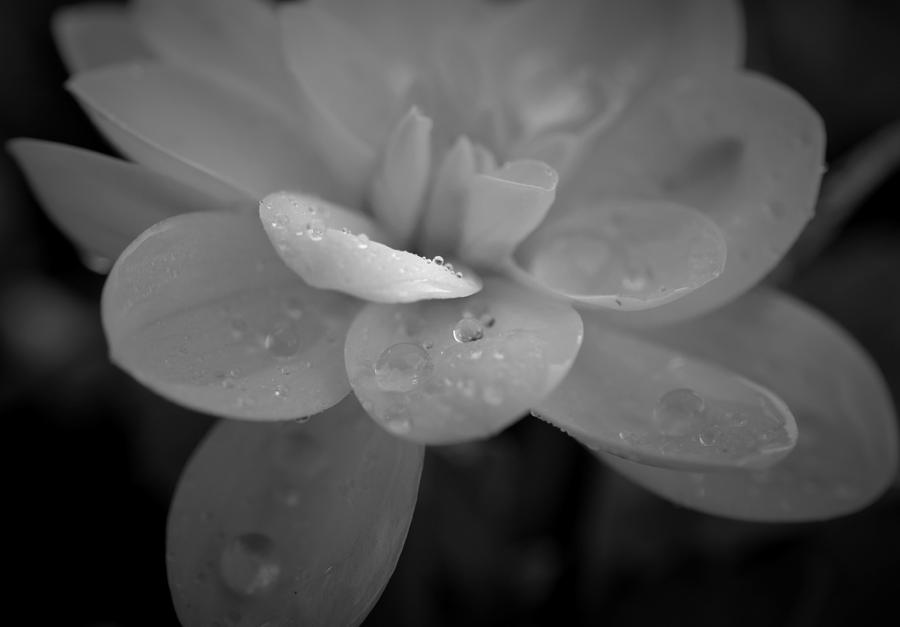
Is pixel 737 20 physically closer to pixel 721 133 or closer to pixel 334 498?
pixel 721 133

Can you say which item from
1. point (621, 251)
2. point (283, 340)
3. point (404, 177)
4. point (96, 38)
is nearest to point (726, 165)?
point (621, 251)

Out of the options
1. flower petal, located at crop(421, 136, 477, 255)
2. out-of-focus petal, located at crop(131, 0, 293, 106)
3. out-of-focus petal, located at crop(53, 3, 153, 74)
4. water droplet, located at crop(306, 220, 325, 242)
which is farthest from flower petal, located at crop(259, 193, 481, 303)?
out-of-focus petal, located at crop(53, 3, 153, 74)

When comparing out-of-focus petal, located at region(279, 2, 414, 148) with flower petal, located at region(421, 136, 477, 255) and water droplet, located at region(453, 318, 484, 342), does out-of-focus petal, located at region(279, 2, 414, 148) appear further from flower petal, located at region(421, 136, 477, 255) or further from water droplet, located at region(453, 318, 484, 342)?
water droplet, located at region(453, 318, 484, 342)

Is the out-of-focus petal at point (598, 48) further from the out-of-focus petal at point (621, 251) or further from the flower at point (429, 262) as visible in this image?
the out-of-focus petal at point (621, 251)

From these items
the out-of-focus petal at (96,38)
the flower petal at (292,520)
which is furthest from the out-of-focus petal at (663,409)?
the out-of-focus petal at (96,38)

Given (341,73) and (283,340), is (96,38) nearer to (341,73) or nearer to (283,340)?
(341,73)

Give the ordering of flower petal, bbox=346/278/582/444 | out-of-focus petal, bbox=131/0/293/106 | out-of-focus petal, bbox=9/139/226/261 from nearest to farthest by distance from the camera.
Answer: flower petal, bbox=346/278/582/444 < out-of-focus petal, bbox=9/139/226/261 < out-of-focus petal, bbox=131/0/293/106
